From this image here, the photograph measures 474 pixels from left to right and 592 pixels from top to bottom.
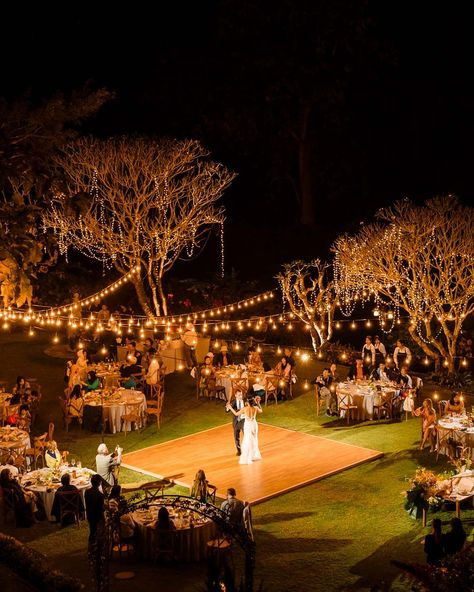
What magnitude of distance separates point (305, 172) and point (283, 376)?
1761 cm

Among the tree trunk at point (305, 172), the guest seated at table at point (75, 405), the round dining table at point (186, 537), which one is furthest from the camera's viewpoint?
the tree trunk at point (305, 172)

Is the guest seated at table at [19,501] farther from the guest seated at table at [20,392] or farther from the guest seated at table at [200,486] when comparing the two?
the guest seated at table at [20,392]

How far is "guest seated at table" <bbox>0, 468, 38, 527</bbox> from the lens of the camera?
46.8 feet

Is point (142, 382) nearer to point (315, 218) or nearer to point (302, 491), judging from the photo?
point (302, 491)

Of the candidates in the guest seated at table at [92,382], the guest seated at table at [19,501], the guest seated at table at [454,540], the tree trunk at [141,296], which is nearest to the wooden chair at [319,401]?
the guest seated at table at [92,382]

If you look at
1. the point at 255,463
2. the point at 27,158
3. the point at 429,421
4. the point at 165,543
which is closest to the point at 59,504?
the point at 165,543

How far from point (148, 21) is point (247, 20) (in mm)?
5479

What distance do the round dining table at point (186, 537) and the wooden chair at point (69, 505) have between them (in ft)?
5.17

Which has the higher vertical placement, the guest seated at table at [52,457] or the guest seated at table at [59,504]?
the guest seated at table at [52,457]

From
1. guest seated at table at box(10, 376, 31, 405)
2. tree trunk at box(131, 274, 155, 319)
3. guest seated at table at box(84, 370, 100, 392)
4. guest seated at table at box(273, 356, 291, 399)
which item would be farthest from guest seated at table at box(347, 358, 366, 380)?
tree trunk at box(131, 274, 155, 319)

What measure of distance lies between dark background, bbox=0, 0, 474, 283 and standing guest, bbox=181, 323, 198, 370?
457 inches

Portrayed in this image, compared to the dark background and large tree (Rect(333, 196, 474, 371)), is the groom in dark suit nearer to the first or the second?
large tree (Rect(333, 196, 474, 371))

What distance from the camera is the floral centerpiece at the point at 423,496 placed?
1398cm

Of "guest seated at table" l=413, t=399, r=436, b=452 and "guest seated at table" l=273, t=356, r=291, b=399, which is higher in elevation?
"guest seated at table" l=273, t=356, r=291, b=399
